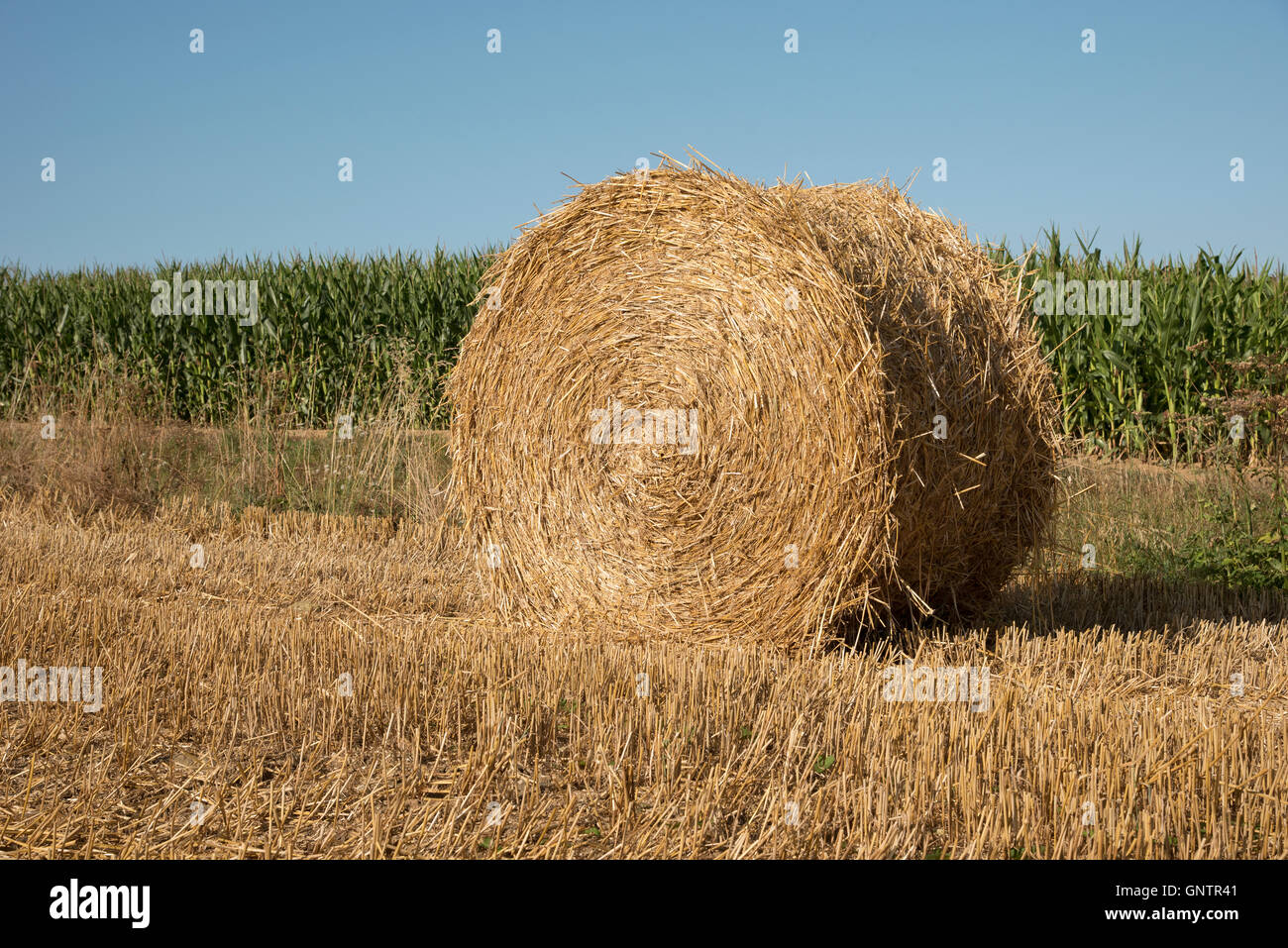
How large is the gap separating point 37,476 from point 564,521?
648cm

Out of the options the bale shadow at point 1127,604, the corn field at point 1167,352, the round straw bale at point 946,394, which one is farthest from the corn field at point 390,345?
the round straw bale at point 946,394

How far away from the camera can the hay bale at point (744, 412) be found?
538 centimetres

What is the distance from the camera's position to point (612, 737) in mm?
4332

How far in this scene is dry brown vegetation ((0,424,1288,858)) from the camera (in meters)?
3.54

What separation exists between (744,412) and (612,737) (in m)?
1.98

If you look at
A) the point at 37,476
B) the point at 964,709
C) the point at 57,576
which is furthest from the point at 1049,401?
the point at 37,476

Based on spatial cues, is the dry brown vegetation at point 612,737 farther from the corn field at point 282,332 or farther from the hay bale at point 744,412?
the corn field at point 282,332

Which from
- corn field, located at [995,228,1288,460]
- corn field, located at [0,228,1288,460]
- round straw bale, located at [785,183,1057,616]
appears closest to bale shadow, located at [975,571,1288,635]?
round straw bale, located at [785,183,1057,616]

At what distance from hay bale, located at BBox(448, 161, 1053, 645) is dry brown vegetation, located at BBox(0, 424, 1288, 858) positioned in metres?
0.37

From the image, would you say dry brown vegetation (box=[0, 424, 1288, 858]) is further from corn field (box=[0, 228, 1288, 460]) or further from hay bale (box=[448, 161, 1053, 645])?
corn field (box=[0, 228, 1288, 460])

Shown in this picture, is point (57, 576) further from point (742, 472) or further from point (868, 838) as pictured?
point (868, 838)

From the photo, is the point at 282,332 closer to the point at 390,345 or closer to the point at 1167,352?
the point at 390,345

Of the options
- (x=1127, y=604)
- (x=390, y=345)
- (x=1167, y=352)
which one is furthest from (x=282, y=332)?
(x=1127, y=604)

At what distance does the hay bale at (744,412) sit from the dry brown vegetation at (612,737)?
1.20ft
